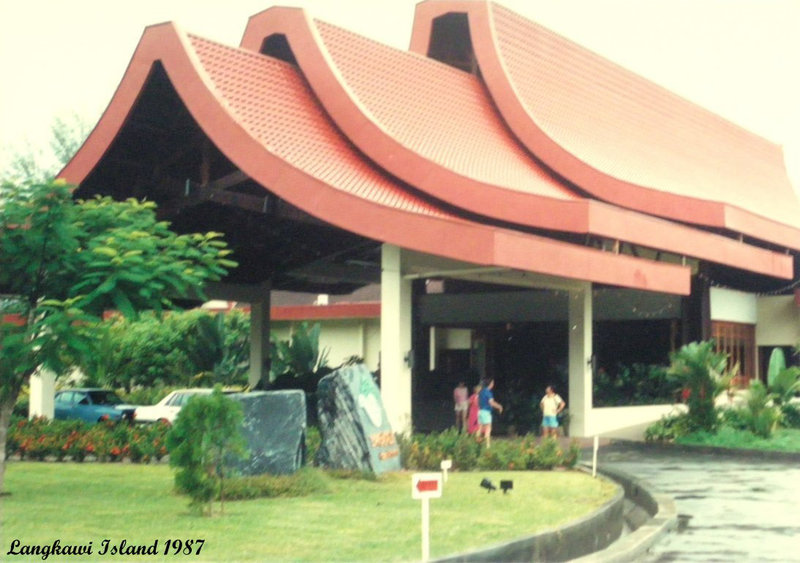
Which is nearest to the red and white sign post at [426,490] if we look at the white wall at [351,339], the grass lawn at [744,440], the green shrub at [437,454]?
the green shrub at [437,454]

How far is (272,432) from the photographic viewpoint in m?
14.8

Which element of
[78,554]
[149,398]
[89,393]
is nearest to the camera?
[78,554]

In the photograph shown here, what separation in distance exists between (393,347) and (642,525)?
812 cm

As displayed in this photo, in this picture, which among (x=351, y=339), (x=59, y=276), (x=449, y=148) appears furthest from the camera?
(x=351, y=339)

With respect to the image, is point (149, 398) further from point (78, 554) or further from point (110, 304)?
point (78, 554)

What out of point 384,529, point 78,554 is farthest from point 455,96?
point 78,554

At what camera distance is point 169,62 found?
20.6 metres

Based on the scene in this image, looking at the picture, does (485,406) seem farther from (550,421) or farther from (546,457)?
(546,457)

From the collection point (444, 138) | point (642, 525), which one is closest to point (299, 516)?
point (642, 525)

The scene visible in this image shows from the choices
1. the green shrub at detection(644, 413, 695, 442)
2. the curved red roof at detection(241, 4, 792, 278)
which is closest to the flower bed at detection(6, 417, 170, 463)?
the curved red roof at detection(241, 4, 792, 278)

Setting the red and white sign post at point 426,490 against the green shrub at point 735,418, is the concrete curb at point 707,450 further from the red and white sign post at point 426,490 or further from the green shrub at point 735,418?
the red and white sign post at point 426,490

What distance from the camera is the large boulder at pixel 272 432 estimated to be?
14.6m

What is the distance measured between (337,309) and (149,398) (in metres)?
7.31

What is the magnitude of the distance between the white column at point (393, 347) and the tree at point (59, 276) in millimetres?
6883
